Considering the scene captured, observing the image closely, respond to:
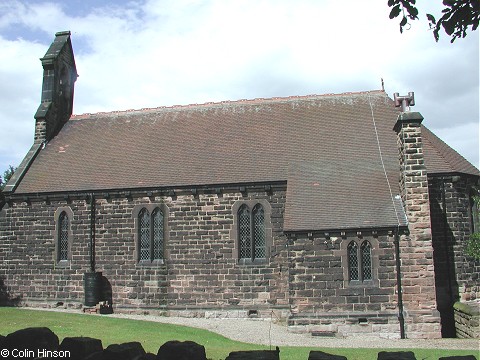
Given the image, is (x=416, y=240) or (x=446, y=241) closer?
(x=416, y=240)

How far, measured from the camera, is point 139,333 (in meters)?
15.0

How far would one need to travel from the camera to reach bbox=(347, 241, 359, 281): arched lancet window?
54.3ft

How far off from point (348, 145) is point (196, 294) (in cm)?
918

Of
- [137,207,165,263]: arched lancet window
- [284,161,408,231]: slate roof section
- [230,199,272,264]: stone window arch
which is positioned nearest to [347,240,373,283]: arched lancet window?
[284,161,408,231]: slate roof section

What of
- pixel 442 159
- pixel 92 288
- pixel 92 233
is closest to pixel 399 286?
Answer: pixel 442 159

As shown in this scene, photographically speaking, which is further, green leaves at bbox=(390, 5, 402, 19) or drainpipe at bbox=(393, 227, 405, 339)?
drainpipe at bbox=(393, 227, 405, 339)

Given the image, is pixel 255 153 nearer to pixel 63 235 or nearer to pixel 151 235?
pixel 151 235

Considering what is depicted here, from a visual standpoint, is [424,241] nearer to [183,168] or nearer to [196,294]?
[196,294]

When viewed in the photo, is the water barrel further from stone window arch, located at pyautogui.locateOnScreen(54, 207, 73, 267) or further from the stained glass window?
the stained glass window

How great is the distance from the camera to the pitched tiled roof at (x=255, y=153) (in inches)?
712

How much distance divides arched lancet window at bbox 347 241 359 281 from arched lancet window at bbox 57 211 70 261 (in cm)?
1306

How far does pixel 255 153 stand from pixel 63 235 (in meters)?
9.72

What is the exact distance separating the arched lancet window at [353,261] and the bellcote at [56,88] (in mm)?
17484

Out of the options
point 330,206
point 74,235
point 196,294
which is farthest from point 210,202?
point 74,235
